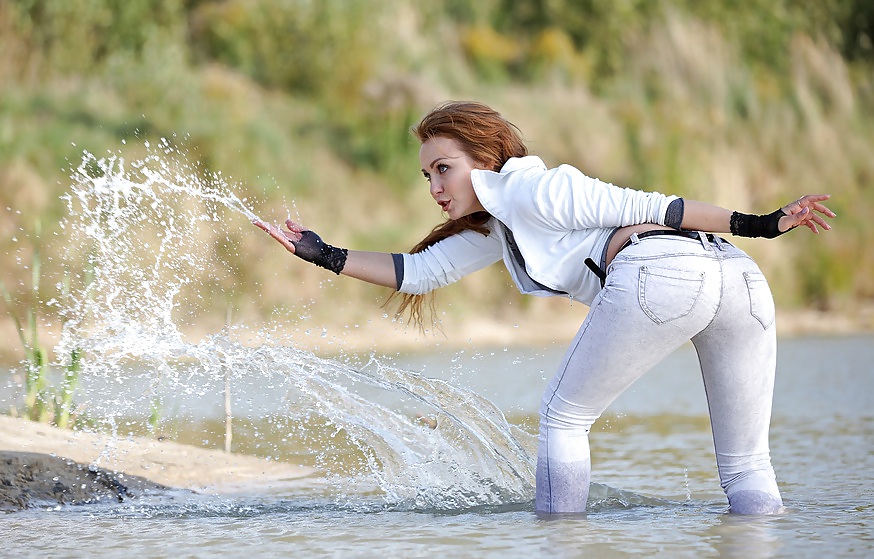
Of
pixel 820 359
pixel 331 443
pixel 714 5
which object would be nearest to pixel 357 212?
pixel 820 359

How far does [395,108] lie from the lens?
Result: 16344mm

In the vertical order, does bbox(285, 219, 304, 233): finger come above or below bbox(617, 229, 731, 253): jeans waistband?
above

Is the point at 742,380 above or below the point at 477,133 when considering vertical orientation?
below

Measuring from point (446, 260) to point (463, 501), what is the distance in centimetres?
100

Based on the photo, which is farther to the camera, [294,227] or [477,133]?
[294,227]

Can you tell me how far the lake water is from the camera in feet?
13.0

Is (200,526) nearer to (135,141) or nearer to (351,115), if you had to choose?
(135,141)

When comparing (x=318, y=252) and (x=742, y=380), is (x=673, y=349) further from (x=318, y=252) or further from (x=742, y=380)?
(x=318, y=252)

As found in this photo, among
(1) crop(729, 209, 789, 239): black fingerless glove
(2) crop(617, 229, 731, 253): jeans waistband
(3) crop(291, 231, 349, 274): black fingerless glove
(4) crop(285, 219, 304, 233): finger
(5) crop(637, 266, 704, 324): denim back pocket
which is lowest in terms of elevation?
(5) crop(637, 266, 704, 324): denim back pocket

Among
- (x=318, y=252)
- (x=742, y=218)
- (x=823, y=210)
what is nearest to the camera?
(x=742, y=218)

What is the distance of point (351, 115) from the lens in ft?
55.1

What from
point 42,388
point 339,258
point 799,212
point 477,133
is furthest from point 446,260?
point 42,388

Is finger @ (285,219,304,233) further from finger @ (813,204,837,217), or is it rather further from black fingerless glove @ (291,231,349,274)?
finger @ (813,204,837,217)

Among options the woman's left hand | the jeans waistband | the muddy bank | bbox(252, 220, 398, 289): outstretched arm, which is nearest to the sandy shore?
the muddy bank
